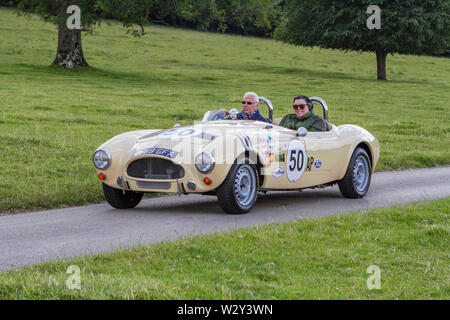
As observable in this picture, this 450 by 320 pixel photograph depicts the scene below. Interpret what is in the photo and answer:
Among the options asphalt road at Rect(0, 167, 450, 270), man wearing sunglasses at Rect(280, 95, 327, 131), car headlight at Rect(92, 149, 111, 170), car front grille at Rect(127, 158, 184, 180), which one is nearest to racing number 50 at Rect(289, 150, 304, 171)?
asphalt road at Rect(0, 167, 450, 270)

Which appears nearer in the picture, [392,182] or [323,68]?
[392,182]

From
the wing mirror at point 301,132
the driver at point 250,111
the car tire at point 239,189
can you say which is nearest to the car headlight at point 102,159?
the car tire at point 239,189

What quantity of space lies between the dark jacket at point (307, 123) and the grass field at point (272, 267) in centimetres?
291

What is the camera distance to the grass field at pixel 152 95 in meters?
13.0

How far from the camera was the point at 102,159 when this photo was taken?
9.78 meters

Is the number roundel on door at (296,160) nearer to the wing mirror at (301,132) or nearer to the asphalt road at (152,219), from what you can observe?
the wing mirror at (301,132)

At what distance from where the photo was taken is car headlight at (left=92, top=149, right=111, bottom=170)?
9719mm

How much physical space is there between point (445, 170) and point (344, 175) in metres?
4.58

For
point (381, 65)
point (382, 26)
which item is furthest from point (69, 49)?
point (381, 65)

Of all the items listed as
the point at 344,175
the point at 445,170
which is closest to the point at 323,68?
the point at 445,170

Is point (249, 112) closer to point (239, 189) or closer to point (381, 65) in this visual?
point (239, 189)

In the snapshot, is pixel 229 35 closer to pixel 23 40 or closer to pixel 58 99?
pixel 23 40

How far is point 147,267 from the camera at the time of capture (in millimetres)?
6281
